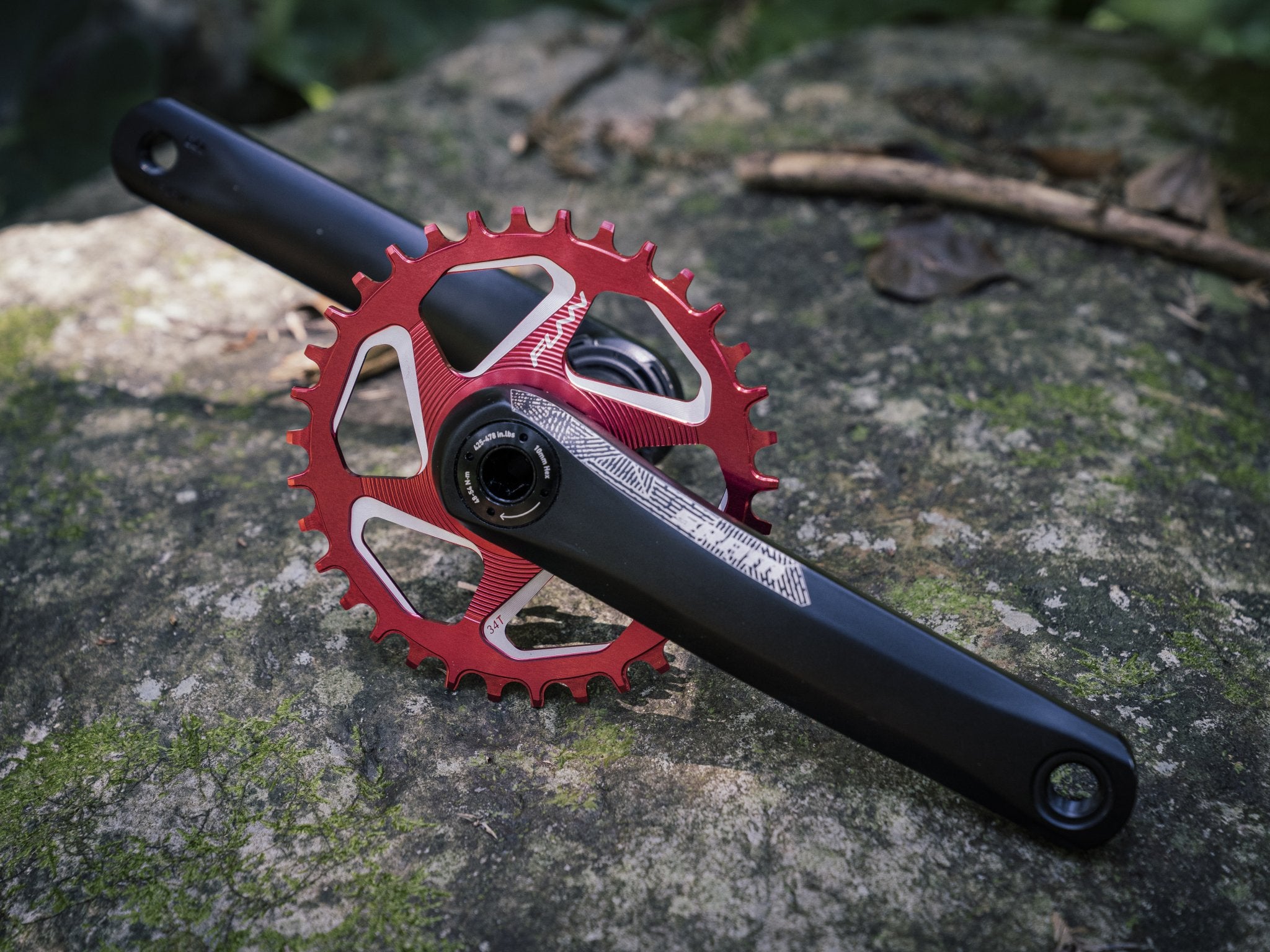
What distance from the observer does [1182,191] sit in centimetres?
220

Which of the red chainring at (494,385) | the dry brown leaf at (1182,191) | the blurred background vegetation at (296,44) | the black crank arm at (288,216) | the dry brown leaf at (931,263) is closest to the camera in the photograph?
the red chainring at (494,385)

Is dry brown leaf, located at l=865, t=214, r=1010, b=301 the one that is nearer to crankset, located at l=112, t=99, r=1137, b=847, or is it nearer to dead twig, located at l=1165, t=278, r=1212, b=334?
dead twig, located at l=1165, t=278, r=1212, b=334

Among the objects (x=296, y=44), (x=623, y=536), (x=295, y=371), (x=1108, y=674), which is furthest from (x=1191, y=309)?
(x=296, y=44)

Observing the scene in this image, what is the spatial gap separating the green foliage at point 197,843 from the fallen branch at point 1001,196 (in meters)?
1.62

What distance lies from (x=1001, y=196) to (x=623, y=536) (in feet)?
4.68

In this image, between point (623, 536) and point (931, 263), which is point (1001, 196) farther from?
point (623, 536)

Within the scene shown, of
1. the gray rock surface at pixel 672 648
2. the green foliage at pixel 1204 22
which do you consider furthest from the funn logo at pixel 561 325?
the green foliage at pixel 1204 22

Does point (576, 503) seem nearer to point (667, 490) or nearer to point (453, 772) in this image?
point (667, 490)

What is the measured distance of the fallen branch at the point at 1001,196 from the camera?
209cm

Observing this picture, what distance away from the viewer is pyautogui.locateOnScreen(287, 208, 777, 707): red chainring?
4.07 feet

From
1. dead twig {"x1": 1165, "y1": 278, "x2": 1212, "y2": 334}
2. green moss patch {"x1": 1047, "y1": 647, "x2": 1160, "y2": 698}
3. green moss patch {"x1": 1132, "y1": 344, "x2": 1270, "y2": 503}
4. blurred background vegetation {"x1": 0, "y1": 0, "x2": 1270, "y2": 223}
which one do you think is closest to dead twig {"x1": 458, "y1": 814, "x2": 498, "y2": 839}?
green moss patch {"x1": 1047, "y1": 647, "x2": 1160, "y2": 698}

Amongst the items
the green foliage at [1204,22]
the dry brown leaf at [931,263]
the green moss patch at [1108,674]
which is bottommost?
the green moss patch at [1108,674]

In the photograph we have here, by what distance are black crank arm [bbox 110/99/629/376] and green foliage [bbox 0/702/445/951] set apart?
602 millimetres

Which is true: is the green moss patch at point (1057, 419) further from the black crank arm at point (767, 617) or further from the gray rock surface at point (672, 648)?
the black crank arm at point (767, 617)
